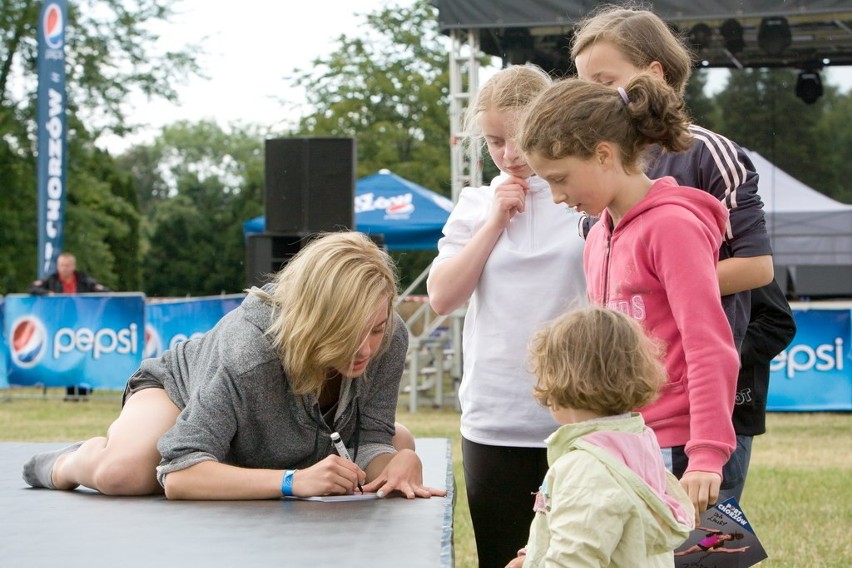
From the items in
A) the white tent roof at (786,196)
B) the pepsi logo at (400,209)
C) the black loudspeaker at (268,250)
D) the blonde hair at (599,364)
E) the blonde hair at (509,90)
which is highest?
the white tent roof at (786,196)

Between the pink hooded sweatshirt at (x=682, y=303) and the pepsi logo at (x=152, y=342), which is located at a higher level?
the pink hooded sweatshirt at (x=682, y=303)

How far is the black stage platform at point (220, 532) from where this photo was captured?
6.53ft

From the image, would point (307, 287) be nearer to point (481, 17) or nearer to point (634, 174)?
point (634, 174)

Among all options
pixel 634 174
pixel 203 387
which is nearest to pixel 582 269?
pixel 634 174

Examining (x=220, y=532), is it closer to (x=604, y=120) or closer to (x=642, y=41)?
(x=604, y=120)

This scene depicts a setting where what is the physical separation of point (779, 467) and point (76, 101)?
19293mm

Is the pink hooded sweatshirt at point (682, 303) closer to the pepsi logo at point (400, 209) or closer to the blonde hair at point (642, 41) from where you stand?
the blonde hair at point (642, 41)

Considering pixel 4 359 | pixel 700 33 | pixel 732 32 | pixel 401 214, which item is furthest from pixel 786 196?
pixel 4 359

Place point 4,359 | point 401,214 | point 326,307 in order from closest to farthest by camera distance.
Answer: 1. point 326,307
2. point 4,359
3. point 401,214

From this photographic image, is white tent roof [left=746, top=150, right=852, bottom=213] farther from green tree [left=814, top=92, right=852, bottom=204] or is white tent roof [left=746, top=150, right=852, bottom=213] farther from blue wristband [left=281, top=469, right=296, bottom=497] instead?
blue wristband [left=281, top=469, right=296, bottom=497]

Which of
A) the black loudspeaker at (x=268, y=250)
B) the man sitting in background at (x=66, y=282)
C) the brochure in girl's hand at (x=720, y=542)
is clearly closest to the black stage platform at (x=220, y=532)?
the brochure in girl's hand at (x=720, y=542)

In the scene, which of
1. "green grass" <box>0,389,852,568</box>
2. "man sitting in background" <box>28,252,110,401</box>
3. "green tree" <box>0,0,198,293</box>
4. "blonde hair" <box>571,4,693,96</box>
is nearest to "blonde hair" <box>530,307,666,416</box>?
"blonde hair" <box>571,4,693,96</box>

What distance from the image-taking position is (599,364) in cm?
186

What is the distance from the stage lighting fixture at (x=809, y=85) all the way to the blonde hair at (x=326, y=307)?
1121 centimetres
